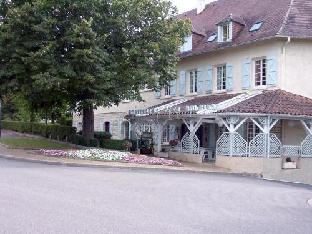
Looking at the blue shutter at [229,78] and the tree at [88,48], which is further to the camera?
the blue shutter at [229,78]

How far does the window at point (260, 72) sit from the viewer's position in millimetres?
28547

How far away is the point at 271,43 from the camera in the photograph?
27.7m

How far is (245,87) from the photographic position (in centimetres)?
2931

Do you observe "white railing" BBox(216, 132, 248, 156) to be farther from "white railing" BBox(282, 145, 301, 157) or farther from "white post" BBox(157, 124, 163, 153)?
"white post" BBox(157, 124, 163, 153)

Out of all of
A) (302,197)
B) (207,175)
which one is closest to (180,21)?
(207,175)

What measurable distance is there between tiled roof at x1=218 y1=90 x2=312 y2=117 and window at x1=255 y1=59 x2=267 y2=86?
1313 mm

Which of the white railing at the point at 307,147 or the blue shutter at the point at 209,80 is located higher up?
the blue shutter at the point at 209,80

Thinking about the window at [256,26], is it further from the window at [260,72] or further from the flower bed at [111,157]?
the flower bed at [111,157]

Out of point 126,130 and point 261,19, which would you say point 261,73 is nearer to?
point 261,19

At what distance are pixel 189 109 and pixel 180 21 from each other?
521 cm

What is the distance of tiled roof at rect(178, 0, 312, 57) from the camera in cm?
2736

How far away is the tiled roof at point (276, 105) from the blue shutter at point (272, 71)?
58cm

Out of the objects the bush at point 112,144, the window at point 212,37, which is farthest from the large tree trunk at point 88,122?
the window at point 212,37

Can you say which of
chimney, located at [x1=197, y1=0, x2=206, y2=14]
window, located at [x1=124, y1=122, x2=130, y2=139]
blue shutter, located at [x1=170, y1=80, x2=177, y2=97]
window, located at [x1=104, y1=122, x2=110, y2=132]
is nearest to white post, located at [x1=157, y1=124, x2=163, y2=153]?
blue shutter, located at [x1=170, y1=80, x2=177, y2=97]
